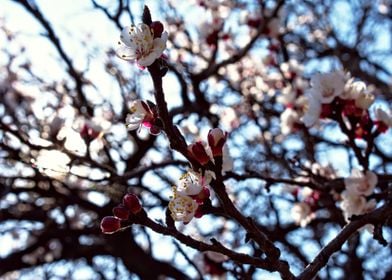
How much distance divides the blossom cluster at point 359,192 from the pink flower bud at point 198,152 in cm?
119

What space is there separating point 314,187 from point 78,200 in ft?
6.97

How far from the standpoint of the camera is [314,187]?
8.41 ft

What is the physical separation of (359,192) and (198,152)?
1239mm

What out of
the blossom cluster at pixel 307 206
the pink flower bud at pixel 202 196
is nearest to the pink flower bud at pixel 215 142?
the pink flower bud at pixel 202 196

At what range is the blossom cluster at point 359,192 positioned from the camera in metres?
2.48

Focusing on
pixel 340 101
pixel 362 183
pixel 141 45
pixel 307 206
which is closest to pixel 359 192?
pixel 362 183

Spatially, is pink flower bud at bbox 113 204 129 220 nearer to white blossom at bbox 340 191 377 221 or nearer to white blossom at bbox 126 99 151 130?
white blossom at bbox 126 99 151 130

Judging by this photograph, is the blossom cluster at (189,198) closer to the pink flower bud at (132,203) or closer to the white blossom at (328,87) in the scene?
the pink flower bud at (132,203)

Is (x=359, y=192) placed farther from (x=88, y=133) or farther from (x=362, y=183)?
(x=88, y=133)

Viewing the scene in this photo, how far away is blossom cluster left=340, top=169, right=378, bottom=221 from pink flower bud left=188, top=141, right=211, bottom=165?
1.19m

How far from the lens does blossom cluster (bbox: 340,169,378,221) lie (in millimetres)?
2480

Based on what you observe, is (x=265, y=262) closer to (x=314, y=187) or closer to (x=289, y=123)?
(x=314, y=187)

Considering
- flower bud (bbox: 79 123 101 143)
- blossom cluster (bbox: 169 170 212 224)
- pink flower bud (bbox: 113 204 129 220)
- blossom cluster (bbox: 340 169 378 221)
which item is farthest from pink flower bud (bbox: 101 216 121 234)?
flower bud (bbox: 79 123 101 143)

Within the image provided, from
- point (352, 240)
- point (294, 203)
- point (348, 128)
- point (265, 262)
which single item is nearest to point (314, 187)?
point (348, 128)
